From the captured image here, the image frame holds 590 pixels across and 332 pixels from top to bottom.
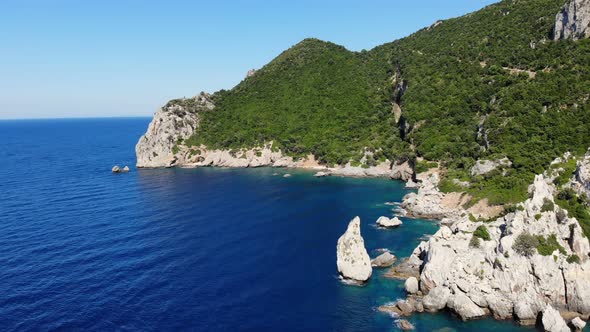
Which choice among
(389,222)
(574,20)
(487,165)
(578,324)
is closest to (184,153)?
(389,222)

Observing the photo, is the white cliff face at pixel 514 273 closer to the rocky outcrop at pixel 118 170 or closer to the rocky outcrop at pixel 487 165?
the rocky outcrop at pixel 487 165

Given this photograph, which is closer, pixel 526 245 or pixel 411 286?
pixel 526 245

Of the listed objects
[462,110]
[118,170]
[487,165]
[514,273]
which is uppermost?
[462,110]

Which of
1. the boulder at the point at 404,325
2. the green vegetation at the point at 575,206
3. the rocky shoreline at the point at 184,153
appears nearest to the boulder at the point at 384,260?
the boulder at the point at 404,325

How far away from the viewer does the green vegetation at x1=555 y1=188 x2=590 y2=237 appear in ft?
201

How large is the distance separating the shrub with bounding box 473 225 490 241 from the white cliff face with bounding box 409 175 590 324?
78 centimetres

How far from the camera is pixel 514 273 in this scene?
54.9 metres

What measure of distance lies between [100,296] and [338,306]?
3416 cm

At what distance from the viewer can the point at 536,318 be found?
173 feet

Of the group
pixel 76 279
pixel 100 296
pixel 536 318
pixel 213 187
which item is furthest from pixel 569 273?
pixel 213 187

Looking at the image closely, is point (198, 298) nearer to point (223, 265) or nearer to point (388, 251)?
point (223, 265)

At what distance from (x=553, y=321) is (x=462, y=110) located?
92735 mm

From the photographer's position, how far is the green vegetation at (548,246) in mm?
55156

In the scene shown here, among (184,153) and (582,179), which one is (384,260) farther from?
(184,153)
